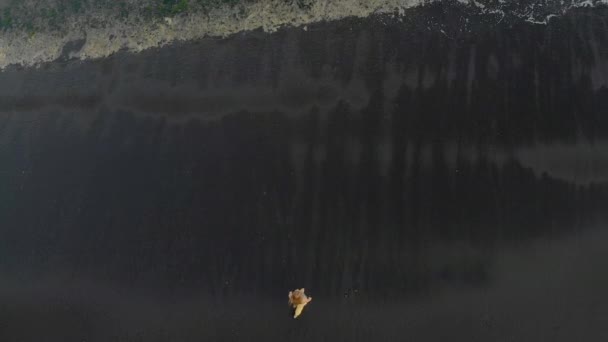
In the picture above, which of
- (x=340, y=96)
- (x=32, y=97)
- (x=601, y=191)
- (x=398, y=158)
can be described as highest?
(x=32, y=97)

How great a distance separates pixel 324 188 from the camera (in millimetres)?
13523

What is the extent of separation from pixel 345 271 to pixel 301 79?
6471 mm

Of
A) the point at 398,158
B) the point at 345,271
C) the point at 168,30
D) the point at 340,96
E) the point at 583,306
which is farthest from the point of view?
the point at 168,30

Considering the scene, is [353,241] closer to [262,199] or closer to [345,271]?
[345,271]

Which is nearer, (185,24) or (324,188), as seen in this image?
(324,188)

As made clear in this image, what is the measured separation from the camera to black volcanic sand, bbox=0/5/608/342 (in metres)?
12.3

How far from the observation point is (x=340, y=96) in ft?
47.9

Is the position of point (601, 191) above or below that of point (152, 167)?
below

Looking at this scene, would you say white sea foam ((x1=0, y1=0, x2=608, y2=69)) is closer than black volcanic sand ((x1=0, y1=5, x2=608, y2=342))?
No

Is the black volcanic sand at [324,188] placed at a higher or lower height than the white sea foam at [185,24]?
lower

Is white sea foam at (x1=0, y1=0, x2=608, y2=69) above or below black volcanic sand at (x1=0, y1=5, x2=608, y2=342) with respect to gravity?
above

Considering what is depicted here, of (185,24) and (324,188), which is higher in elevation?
(185,24)

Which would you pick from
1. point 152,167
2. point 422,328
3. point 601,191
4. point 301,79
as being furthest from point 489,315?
point 152,167

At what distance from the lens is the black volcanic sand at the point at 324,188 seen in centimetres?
1234
